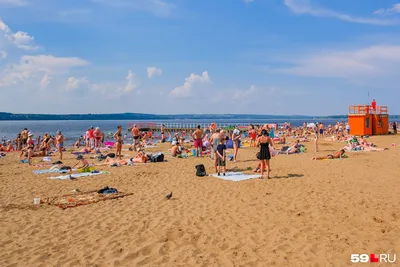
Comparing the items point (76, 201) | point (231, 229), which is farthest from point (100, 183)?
point (231, 229)

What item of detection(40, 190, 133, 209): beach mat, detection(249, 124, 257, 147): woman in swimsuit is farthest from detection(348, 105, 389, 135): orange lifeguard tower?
detection(40, 190, 133, 209): beach mat

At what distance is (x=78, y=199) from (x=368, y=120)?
81.3 feet

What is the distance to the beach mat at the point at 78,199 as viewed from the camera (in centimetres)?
704

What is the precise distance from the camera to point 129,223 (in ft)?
18.9

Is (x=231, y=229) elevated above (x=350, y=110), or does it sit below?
below

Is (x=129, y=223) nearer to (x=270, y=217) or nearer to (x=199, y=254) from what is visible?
(x=199, y=254)

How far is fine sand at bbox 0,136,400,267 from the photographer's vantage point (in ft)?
14.3

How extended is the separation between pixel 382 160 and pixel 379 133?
53.5ft

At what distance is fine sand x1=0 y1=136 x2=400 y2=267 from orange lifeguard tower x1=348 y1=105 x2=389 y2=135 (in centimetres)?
1809

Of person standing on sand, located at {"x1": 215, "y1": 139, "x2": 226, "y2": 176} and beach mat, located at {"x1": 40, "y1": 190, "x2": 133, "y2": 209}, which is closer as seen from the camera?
beach mat, located at {"x1": 40, "y1": 190, "x2": 133, "y2": 209}

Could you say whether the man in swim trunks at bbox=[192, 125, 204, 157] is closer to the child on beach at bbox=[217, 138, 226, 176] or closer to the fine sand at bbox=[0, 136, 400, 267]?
the child on beach at bbox=[217, 138, 226, 176]

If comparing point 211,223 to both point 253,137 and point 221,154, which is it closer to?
point 221,154

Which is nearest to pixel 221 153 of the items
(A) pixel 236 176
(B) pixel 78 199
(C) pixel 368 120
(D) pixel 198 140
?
(A) pixel 236 176

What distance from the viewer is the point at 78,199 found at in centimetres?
750
